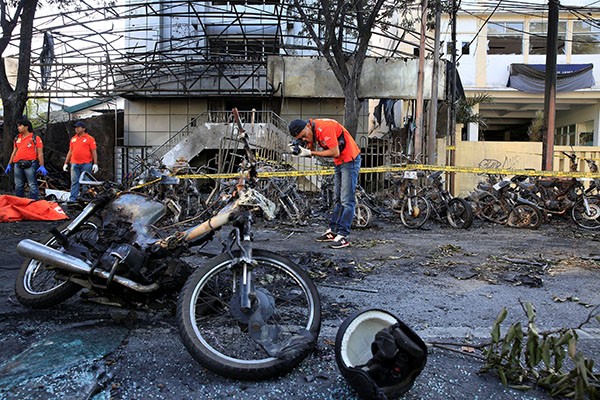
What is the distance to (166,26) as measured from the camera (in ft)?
62.3

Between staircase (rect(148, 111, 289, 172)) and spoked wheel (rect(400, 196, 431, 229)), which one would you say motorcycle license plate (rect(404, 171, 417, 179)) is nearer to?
spoked wheel (rect(400, 196, 431, 229))

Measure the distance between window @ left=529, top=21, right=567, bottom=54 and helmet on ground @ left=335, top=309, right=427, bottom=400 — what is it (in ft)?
69.2

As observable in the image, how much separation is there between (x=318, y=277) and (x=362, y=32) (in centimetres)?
867

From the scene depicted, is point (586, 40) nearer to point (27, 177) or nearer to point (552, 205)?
point (552, 205)

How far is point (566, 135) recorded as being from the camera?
2381 centimetres

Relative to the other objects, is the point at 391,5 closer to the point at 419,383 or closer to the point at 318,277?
the point at 318,277

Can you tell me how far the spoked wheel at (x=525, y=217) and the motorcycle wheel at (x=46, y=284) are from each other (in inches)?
315

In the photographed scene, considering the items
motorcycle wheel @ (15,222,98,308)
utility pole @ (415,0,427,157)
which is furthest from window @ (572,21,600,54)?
motorcycle wheel @ (15,222,98,308)

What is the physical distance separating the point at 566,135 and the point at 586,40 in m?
5.50

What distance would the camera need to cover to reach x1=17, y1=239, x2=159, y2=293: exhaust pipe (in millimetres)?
3084

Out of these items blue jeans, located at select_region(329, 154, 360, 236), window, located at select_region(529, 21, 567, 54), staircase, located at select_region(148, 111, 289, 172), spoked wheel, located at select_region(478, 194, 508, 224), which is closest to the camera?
blue jeans, located at select_region(329, 154, 360, 236)

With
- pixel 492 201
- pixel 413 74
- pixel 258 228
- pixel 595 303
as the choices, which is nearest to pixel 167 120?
pixel 413 74

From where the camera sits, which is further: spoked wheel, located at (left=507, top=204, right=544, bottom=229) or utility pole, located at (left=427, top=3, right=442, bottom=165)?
utility pole, located at (left=427, top=3, right=442, bottom=165)

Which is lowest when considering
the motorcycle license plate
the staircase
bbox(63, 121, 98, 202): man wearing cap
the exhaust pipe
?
the exhaust pipe
